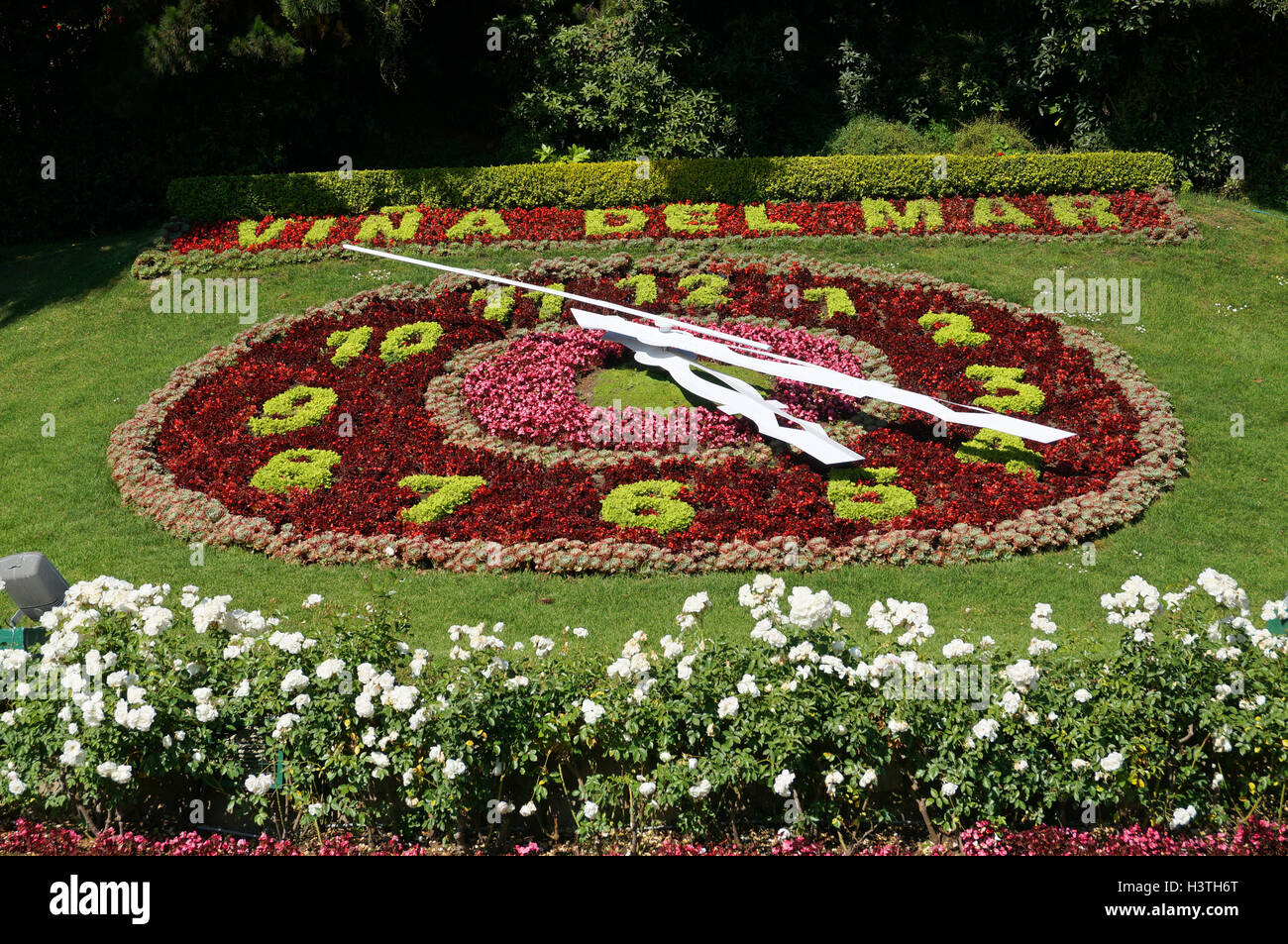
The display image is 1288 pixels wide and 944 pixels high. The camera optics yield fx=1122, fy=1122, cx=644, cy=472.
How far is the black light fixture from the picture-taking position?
7930mm

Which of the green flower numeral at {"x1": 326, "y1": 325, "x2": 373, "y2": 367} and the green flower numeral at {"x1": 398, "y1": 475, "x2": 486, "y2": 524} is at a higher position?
the green flower numeral at {"x1": 326, "y1": 325, "x2": 373, "y2": 367}

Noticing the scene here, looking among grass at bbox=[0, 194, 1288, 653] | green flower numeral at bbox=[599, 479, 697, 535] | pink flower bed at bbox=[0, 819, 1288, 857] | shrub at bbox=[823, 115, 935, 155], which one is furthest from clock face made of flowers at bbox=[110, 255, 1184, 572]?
shrub at bbox=[823, 115, 935, 155]

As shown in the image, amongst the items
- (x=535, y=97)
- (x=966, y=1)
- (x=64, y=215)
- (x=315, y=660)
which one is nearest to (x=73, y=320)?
(x=64, y=215)

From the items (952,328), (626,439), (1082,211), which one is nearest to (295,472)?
(626,439)

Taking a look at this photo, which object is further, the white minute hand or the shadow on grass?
the shadow on grass

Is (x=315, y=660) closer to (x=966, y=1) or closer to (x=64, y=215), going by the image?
(x=64, y=215)

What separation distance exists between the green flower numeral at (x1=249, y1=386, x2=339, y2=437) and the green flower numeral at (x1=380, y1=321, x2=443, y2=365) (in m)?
0.94

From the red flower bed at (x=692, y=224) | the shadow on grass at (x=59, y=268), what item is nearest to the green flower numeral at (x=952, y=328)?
the red flower bed at (x=692, y=224)

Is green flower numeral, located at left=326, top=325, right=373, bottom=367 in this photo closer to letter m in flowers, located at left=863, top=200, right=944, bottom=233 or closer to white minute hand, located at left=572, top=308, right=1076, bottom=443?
white minute hand, located at left=572, top=308, right=1076, bottom=443

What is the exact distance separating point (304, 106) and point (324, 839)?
15.3 m

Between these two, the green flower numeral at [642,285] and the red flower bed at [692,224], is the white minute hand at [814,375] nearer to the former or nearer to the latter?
the green flower numeral at [642,285]

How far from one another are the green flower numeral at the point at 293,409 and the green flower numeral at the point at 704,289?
4.79 meters

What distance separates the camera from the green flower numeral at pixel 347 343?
1340 cm

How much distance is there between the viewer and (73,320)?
15.0m
